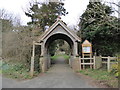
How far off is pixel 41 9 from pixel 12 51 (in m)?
10.4

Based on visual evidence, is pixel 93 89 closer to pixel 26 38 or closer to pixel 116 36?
pixel 26 38

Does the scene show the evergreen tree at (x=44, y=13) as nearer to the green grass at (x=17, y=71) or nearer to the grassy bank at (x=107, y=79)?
the green grass at (x=17, y=71)

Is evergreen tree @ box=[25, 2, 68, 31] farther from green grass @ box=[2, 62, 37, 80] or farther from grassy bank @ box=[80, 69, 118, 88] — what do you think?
grassy bank @ box=[80, 69, 118, 88]

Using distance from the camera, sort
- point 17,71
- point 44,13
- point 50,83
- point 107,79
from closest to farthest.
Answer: point 50,83 < point 107,79 < point 17,71 < point 44,13

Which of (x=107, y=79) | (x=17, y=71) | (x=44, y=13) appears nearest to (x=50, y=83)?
(x=107, y=79)

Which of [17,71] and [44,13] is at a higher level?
[44,13]

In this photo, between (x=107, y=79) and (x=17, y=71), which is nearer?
(x=107, y=79)

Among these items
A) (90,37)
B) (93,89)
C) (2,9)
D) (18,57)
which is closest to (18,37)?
(18,57)

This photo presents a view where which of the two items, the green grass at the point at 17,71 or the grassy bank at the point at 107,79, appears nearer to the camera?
the grassy bank at the point at 107,79

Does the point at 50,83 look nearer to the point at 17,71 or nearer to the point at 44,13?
the point at 17,71

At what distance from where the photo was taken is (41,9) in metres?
20.1

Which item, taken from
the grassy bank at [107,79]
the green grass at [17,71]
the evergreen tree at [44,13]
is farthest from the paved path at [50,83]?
the evergreen tree at [44,13]

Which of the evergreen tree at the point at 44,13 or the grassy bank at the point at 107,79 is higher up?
the evergreen tree at the point at 44,13

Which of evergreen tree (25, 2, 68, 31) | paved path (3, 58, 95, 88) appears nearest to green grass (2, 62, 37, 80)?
paved path (3, 58, 95, 88)
